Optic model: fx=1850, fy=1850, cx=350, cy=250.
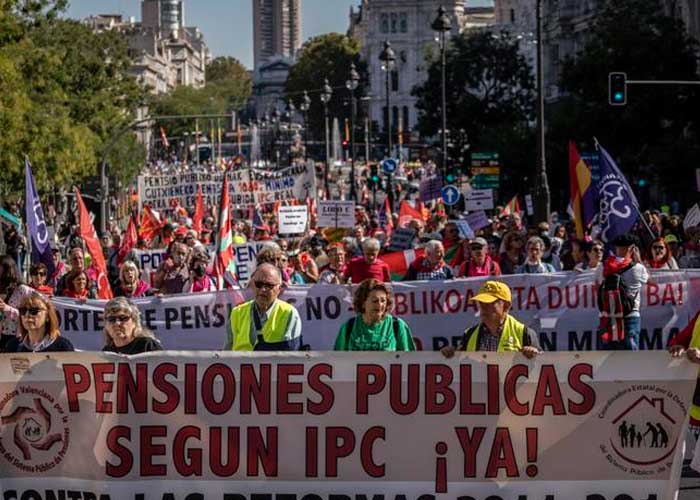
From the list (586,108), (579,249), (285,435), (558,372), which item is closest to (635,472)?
(558,372)

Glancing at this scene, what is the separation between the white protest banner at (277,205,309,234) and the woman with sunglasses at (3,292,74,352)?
19.4m

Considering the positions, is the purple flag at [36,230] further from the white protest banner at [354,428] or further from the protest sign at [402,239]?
the white protest banner at [354,428]

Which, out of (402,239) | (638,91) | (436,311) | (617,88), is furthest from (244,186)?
(638,91)

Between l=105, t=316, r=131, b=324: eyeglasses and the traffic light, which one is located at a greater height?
the traffic light

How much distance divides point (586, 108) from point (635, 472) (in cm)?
4492

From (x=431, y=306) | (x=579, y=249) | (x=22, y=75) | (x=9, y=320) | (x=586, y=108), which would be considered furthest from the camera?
(x=586, y=108)

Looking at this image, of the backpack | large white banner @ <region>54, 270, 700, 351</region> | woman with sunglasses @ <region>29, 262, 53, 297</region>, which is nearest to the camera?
the backpack

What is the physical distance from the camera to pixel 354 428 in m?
7.96

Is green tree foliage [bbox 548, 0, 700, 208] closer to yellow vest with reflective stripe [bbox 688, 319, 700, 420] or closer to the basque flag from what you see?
the basque flag

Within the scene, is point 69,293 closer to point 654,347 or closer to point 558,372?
point 654,347

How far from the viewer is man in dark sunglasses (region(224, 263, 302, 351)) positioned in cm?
1007

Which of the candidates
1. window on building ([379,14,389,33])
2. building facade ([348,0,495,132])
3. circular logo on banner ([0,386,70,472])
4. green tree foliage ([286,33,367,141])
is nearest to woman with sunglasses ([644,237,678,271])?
circular logo on banner ([0,386,70,472])

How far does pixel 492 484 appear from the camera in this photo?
7867mm

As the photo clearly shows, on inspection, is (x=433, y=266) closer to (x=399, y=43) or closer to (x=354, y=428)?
(x=354, y=428)
